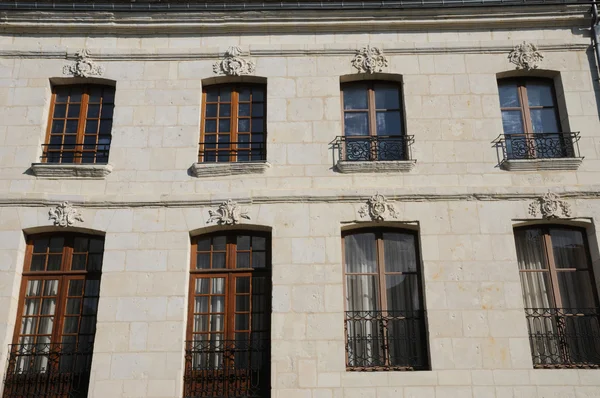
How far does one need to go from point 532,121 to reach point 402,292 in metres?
3.73

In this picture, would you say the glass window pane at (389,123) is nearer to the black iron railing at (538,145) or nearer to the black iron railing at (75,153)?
the black iron railing at (538,145)

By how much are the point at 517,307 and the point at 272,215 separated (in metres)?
3.85

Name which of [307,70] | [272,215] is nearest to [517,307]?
[272,215]

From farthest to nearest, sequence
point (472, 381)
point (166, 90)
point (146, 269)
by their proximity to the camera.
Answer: point (166, 90) < point (146, 269) < point (472, 381)

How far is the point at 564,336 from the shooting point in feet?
33.1

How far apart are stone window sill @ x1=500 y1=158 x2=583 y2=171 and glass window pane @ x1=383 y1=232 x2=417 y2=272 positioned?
197 cm

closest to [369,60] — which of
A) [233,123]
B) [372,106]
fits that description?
[372,106]

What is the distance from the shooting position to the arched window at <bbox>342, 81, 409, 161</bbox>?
11273 millimetres

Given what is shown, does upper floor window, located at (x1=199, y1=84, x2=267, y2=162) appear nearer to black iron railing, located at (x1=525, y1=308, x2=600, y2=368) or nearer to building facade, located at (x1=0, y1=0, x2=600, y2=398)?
building facade, located at (x1=0, y1=0, x2=600, y2=398)

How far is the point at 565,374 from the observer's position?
970 centimetres

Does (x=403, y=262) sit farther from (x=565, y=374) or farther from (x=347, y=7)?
(x=347, y=7)

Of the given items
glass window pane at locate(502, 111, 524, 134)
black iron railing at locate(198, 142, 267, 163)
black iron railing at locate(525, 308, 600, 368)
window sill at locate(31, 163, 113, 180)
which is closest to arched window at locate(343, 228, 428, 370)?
black iron railing at locate(525, 308, 600, 368)

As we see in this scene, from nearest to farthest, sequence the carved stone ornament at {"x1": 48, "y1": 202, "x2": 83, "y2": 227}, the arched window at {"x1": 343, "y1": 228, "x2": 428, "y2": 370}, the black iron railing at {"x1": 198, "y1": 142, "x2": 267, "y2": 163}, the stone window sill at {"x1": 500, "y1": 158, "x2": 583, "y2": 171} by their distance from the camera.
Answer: the arched window at {"x1": 343, "y1": 228, "x2": 428, "y2": 370}
the carved stone ornament at {"x1": 48, "y1": 202, "x2": 83, "y2": 227}
the stone window sill at {"x1": 500, "y1": 158, "x2": 583, "y2": 171}
the black iron railing at {"x1": 198, "y1": 142, "x2": 267, "y2": 163}

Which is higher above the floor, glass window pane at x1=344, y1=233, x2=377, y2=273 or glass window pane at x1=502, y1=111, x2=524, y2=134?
glass window pane at x1=502, y1=111, x2=524, y2=134
